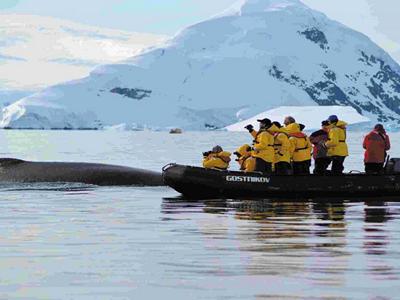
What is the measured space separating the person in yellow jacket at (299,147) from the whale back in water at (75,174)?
8.49 meters

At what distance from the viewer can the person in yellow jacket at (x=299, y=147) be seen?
98.4 feet

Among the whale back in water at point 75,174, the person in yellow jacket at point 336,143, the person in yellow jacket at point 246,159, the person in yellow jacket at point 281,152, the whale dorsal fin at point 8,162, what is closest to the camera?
the person in yellow jacket at point 281,152

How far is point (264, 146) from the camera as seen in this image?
29.7 meters

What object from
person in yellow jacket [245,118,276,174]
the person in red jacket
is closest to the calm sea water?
person in yellow jacket [245,118,276,174]

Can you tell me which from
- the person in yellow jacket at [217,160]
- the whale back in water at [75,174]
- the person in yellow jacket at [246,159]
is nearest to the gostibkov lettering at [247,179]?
the person in yellow jacket at [246,159]

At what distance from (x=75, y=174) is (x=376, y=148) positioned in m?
11.6

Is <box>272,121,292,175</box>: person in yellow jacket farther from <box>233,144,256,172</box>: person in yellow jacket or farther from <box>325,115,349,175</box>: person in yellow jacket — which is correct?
<box>325,115,349,175</box>: person in yellow jacket

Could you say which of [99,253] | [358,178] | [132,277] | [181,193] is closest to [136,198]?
[181,193]

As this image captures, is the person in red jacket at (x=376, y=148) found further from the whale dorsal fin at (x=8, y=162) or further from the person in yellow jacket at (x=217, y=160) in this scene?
the whale dorsal fin at (x=8, y=162)

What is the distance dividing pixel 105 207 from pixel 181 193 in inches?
151

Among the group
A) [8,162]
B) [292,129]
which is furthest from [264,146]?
[8,162]

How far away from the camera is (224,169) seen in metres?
31.9

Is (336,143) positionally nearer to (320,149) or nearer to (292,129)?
(320,149)

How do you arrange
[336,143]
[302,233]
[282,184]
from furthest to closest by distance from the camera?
[336,143] < [282,184] < [302,233]
